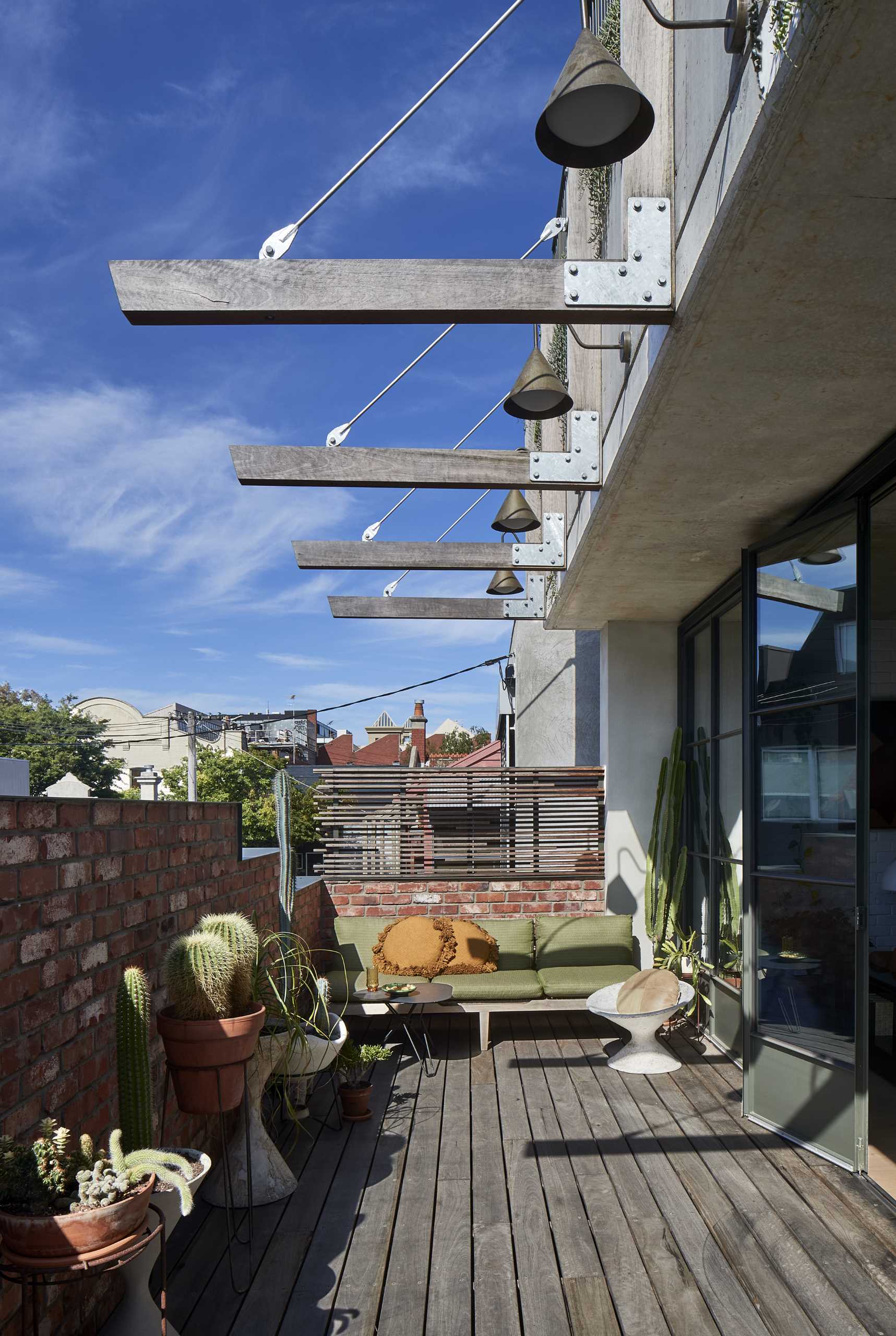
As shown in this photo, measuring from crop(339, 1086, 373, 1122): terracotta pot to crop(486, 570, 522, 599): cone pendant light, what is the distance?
349cm

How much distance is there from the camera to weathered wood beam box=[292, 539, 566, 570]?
227 inches

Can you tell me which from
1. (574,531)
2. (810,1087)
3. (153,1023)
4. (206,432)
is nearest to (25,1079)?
(153,1023)

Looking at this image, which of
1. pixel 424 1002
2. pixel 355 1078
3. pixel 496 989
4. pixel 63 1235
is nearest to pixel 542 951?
pixel 496 989

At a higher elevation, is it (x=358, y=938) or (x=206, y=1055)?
(x=206, y=1055)

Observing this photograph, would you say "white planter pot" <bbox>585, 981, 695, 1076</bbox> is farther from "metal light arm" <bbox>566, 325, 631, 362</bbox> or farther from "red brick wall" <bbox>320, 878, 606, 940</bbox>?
"metal light arm" <bbox>566, 325, 631, 362</bbox>

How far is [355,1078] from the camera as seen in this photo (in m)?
4.59

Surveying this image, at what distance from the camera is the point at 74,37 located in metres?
5.86

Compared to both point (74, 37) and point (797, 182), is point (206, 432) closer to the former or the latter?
point (74, 37)

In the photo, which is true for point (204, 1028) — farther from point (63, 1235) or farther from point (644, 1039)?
point (644, 1039)

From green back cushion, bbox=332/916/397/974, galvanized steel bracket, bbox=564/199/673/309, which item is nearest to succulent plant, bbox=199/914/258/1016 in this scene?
galvanized steel bracket, bbox=564/199/673/309

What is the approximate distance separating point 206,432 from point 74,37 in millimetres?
18572

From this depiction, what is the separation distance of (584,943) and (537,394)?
3.99 m

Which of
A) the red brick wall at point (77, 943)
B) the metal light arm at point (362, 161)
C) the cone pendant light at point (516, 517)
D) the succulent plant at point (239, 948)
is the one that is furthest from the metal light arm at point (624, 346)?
the succulent plant at point (239, 948)

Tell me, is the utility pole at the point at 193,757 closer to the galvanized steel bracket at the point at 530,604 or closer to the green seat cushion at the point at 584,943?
the galvanized steel bracket at the point at 530,604
